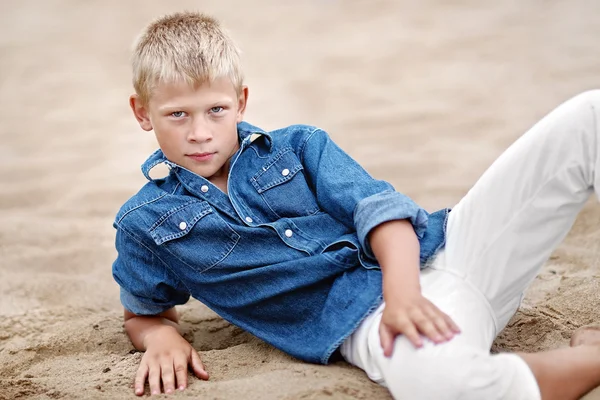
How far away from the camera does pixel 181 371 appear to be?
2.01m

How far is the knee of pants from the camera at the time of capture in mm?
1639

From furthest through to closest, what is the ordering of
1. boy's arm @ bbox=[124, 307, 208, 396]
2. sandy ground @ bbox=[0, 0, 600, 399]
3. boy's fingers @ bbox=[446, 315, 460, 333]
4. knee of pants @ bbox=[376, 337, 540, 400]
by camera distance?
sandy ground @ bbox=[0, 0, 600, 399]
boy's arm @ bbox=[124, 307, 208, 396]
boy's fingers @ bbox=[446, 315, 460, 333]
knee of pants @ bbox=[376, 337, 540, 400]

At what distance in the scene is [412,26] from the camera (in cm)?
528

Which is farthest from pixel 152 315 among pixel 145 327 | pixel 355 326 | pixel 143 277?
pixel 355 326

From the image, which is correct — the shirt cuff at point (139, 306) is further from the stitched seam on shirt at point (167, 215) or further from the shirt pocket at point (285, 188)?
the shirt pocket at point (285, 188)

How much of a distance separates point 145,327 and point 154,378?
35 centimetres

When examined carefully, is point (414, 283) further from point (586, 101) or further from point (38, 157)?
point (38, 157)

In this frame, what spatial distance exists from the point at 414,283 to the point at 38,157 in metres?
2.69

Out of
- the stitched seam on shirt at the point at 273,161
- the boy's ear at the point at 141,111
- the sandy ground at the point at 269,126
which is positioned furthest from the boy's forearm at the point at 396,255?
the boy's ear at the point at 141,111

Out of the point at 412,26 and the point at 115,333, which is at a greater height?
the point at 412,26

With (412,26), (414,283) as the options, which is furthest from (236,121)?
(412,26)

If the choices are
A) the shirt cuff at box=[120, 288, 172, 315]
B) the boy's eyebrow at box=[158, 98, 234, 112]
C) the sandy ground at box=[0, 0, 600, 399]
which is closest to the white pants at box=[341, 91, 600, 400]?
the sandy ground at box=[0, 0, 600, 399]

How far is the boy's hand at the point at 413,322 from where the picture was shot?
1.72 m

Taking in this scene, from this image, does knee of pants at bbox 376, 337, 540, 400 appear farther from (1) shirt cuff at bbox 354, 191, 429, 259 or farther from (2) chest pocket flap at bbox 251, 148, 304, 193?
(2) chest pocket flap at bbox 251, 148, 304, 193
